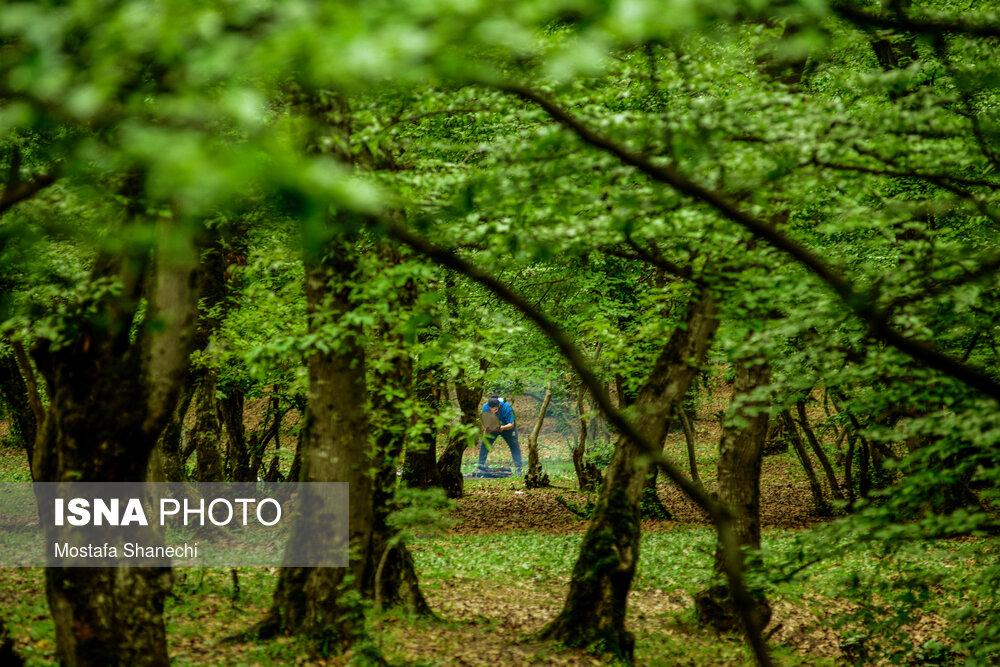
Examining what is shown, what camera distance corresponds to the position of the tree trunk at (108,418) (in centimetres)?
587

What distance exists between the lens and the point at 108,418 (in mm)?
5887

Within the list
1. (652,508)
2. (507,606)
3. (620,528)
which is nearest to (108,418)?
(620,528)

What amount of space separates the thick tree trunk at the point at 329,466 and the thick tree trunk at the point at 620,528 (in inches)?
108

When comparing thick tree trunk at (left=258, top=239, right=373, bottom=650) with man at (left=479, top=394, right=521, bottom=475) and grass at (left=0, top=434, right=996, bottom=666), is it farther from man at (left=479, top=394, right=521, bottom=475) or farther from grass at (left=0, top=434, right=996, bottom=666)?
man at (left=479, top=394, right=521, bottom=475)

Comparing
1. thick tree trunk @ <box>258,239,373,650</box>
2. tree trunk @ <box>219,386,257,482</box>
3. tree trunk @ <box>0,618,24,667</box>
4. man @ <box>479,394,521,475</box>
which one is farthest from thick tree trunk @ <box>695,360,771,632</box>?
man @ <box>479,394,521,475</box>

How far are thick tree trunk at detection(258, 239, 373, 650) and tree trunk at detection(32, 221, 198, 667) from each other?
1.69 meters

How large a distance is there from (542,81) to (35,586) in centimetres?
1006

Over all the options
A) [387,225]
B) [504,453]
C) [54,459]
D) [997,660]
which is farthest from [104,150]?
[504,453]

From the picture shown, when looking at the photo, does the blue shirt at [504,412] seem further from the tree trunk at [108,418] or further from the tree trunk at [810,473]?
the tree trunk at [108,418]

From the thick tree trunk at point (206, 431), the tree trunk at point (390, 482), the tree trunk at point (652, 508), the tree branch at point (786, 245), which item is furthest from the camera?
the tree trunk at point (652, 508)

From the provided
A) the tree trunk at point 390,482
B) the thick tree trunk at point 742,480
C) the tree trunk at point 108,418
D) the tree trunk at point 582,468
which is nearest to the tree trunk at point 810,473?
the tree trunk at point 582,468

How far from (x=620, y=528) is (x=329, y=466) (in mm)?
3597

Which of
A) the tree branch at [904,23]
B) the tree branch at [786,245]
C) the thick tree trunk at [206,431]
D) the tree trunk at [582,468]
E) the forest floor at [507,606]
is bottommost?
the forest floor at [507,606]

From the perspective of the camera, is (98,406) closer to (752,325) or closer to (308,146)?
(308,146)
